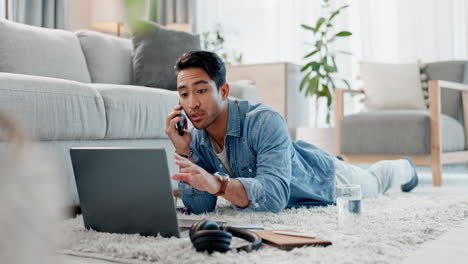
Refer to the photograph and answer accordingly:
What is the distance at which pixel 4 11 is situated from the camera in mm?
3809

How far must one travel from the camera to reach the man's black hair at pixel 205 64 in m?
1.57

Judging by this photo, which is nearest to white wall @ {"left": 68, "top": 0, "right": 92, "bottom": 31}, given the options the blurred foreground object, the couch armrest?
the couch armrest

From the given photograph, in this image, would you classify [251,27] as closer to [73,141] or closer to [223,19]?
[223,19]

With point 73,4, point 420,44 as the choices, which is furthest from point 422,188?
point 73,4

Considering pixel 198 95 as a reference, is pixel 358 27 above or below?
above

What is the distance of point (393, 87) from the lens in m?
3.66

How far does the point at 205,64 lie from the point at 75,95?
24.8 inches

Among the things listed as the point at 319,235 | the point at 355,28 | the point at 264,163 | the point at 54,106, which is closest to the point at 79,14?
the point at 355,28

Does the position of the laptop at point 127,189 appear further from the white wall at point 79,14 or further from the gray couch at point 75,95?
the white wall at point 79,14

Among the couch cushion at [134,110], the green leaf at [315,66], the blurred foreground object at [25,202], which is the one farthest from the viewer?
the green leaf at [315,66]

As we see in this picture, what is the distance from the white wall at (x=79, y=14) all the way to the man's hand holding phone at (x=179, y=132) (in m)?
3.26

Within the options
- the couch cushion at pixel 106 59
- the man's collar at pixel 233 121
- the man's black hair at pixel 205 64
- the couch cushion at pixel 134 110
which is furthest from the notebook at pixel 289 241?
the couch cushion at pixel 106 59

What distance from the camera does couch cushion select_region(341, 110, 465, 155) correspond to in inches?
120

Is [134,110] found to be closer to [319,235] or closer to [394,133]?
[319,235]
